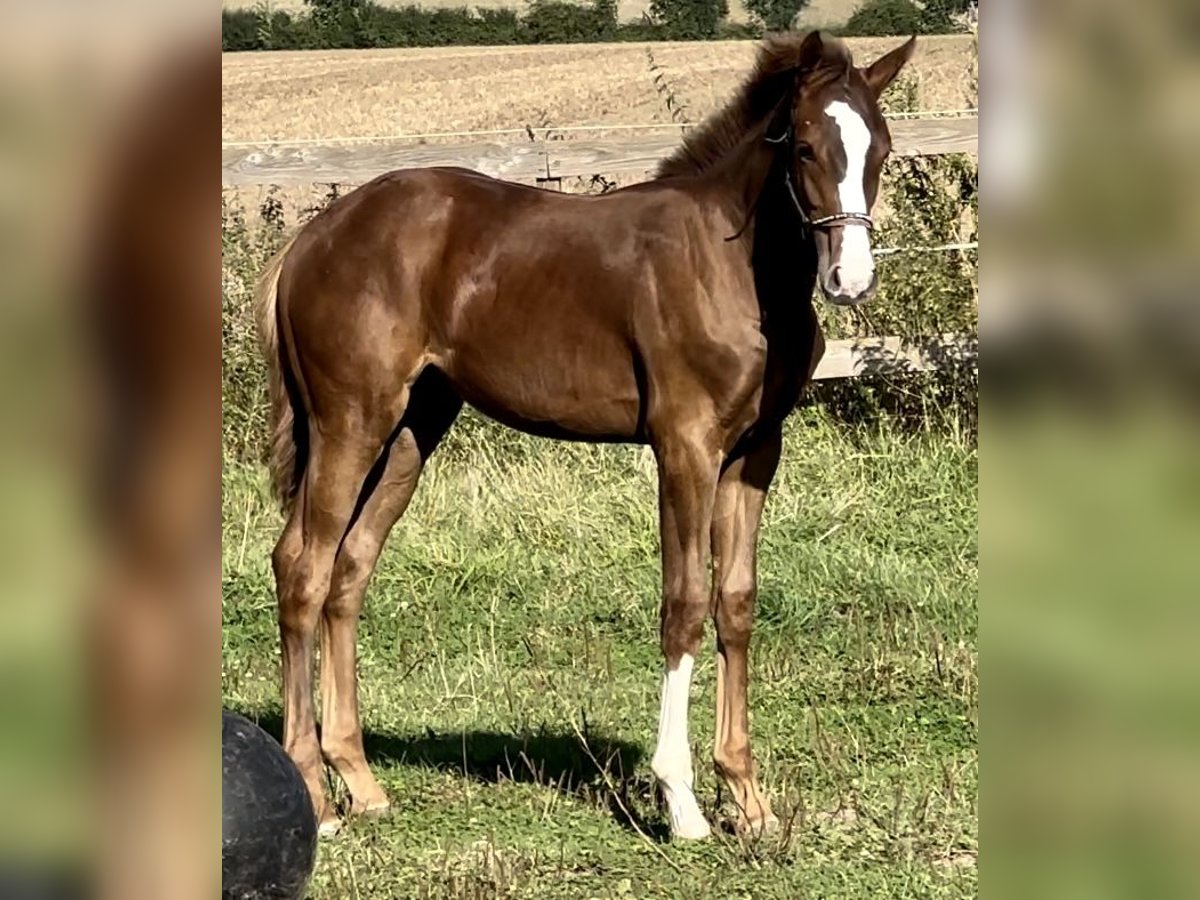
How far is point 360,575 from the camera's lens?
18.5 ft

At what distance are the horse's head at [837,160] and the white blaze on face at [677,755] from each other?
1315mm

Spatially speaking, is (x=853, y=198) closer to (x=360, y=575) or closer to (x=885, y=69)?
(x=885, y=69)

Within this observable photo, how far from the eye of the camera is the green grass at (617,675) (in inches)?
190

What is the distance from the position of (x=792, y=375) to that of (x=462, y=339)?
1.17 meters

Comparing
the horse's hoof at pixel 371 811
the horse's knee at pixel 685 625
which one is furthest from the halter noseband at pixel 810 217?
the horse's hoof at pixel 371 811

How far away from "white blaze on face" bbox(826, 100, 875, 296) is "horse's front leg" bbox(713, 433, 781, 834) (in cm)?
94

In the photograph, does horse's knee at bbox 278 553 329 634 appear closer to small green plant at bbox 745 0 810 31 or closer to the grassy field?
the grassy field

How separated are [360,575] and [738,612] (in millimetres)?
1401

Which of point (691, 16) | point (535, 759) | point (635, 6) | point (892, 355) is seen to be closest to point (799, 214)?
point (535, 759)

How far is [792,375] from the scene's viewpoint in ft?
16.4

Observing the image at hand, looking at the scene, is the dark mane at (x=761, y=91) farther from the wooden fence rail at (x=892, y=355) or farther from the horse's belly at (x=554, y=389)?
the wooden fence rail at (x=892, y=355)
